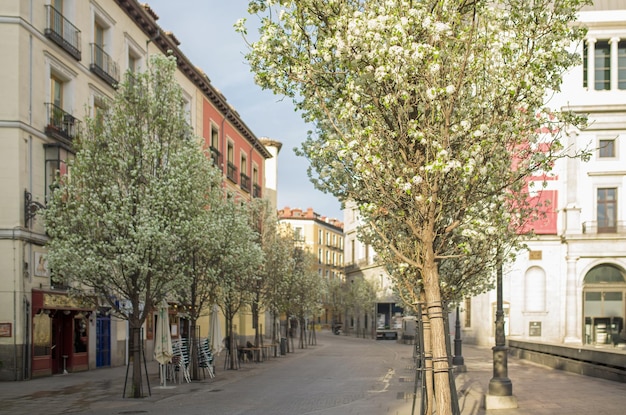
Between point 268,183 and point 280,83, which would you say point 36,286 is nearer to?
point 280,83

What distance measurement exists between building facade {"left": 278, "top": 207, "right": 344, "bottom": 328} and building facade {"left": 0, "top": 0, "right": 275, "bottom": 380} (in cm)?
7300

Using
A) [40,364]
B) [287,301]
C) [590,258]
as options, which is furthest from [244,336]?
A: [40,364]

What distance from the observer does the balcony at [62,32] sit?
75.5ft

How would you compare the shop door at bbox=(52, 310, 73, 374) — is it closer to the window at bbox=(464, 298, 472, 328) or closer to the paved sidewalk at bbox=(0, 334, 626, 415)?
the paved sidewalk at bbox=(0, 334, 626, 415)

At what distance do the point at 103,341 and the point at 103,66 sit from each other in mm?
10321

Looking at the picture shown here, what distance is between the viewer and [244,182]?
47250 mm

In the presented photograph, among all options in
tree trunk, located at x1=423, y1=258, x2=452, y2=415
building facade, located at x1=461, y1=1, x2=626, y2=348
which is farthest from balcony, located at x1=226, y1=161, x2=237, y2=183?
tree trunk, located at x1=423, y1=258, x2=452, y2=415

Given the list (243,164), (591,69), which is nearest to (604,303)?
(591,69)

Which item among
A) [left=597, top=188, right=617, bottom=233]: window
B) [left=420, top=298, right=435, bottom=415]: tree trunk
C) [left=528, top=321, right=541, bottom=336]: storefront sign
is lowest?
[left=528, top=321, right=541, bottom=336]: storefront sign

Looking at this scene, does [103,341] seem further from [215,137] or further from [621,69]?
[621,69]

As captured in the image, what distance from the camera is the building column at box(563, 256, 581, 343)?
153ft

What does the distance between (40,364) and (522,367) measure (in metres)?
17.3

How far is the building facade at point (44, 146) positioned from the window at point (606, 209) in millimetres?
31608

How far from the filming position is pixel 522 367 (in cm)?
2752
